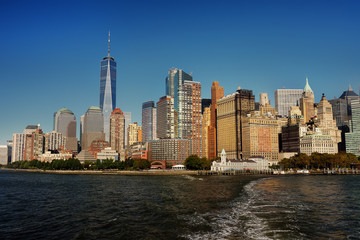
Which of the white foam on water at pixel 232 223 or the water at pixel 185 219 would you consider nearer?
the white foam on water at pixel 232 223

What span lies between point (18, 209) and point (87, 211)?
Result: 49.6ft

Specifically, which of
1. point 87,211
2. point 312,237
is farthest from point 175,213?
point 312,237

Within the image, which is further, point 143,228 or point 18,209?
point 18,209

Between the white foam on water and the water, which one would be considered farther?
the water

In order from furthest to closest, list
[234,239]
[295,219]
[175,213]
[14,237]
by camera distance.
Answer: [175,213]
[295,219]
[14,237]
[234,239]

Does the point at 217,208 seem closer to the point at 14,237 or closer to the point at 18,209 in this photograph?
the point at 14,237

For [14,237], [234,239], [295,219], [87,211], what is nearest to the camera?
[234,239]

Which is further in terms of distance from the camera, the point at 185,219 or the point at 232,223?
the point at 185,219

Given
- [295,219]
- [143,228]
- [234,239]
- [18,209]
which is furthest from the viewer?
[18,209]

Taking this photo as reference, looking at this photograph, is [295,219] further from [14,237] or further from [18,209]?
[18,209]

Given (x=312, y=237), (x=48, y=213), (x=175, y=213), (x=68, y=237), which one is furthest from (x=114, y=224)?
(x=312, y=237)

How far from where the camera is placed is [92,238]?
39156mm

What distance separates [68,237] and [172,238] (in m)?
12.7

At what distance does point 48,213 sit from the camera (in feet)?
188
